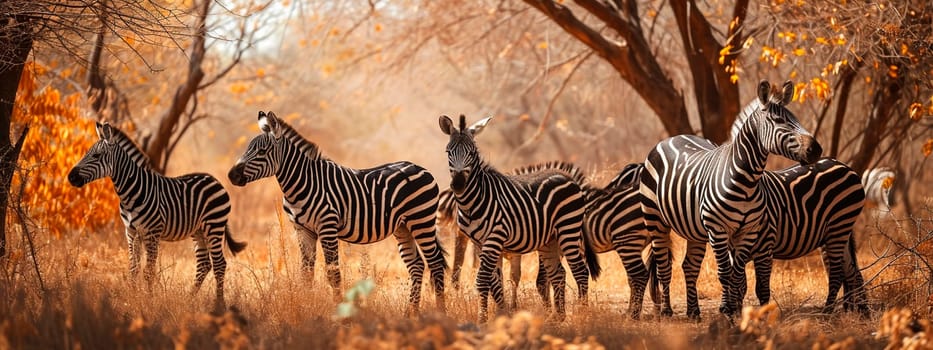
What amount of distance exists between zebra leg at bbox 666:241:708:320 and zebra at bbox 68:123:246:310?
13.1ft

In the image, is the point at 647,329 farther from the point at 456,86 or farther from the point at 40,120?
the point at 456,86

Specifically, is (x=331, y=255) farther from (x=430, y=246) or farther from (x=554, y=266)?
(x=554, y=266)

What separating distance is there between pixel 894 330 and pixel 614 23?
6173 millimetres

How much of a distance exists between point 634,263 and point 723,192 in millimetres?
1230

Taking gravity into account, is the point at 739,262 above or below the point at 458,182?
below

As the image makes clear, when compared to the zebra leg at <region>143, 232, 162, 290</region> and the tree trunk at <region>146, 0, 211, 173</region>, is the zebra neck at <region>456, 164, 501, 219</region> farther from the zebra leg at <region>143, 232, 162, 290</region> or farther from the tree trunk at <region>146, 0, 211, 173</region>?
the tree trunk at <region>146, 0, 211, 173</region>

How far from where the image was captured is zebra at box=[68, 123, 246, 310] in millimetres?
8039

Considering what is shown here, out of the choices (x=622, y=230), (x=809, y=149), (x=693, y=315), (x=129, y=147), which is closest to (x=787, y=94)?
(x=809, y=149)

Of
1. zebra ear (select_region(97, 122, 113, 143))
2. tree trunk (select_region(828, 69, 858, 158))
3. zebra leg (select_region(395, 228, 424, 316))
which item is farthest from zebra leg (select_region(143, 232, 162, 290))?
tree trunk (select_region(828, 69, 858, 158))

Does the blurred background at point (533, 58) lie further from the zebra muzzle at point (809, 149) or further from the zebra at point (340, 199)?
the zebra muzzle at point (809, 149)

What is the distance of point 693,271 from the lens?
322 inches

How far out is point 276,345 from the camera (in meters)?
5.38

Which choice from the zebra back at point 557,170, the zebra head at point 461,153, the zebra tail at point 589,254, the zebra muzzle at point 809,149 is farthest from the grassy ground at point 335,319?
the zebra muzzle at point 809,149

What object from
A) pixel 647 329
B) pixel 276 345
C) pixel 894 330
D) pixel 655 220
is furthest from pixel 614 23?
pixel 276 345
